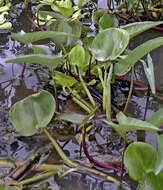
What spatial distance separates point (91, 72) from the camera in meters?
1.12

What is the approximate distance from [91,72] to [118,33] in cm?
24

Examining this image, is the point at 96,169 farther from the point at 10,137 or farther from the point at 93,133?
the point at 10,137

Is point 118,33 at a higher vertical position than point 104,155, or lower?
higher

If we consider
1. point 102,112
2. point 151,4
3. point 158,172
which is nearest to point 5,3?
point 151,4

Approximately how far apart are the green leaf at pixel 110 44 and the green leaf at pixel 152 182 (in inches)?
11.8

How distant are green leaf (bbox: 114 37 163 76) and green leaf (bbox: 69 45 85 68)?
91mm

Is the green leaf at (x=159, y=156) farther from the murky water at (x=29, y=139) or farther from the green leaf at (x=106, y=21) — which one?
the green leaf at (x=106, y=21)

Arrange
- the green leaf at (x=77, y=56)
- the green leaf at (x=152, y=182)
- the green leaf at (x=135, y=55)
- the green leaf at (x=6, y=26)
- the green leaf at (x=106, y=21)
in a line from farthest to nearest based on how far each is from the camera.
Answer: the green leaf at (x=6, y=26) → the green leaf at (x=106, y=21) → the green leaf at (x=77, y=56) → the green leaf at (x=135, y=55) → the green leaf at (x=152, y=182)

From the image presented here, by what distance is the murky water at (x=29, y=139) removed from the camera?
0.86 metres

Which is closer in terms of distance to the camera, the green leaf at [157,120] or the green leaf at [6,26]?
the green leaf at [157,120]

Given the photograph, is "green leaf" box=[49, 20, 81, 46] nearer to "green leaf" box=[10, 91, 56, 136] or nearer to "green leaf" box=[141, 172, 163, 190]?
"green leaf" box=[10, 91, 56, 136]

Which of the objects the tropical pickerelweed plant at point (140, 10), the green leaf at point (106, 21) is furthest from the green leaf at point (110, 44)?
the tropical pickerelweed plant at point (140, 10)

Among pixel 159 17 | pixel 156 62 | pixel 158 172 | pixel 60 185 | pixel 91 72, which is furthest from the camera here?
pixel 159 17

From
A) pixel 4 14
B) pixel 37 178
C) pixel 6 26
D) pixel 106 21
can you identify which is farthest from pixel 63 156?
pixel 4 14
